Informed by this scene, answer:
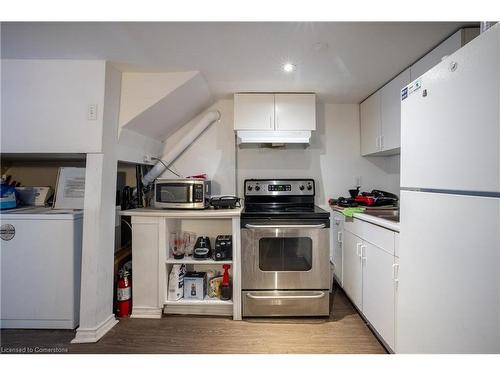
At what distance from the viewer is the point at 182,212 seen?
1.91 meters

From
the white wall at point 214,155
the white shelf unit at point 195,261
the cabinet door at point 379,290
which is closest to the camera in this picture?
the cabinet door at point 379,290

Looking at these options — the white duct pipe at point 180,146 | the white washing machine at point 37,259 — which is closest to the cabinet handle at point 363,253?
the white duct pipe at point 180,146

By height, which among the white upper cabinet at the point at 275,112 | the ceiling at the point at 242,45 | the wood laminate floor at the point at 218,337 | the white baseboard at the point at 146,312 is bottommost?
the wood laminate floor at the point at 218,337

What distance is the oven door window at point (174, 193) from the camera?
6.70 feet

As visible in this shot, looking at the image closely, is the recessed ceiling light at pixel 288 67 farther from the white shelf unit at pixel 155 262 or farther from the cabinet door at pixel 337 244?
the cabinet door at pixel 337 244

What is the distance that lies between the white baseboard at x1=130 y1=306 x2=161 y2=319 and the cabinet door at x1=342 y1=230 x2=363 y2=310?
5.39ft

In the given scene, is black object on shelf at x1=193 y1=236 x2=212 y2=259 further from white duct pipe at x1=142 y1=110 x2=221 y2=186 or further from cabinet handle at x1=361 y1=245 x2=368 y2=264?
cabinet handle at x1=361 y1=245 x2=368 y2=264

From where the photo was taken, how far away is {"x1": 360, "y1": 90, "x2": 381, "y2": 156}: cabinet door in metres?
2.20

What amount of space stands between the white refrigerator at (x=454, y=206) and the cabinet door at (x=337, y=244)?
1.12m

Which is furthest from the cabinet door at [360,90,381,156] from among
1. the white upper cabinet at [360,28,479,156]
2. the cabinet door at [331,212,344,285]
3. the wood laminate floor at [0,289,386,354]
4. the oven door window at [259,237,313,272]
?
the wood laminate floor at [0,289,386,354]

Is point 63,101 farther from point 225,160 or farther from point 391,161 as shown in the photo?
point 391,161

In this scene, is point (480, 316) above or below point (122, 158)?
below

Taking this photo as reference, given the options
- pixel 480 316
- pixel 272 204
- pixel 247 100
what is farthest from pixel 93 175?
pixel 480 316

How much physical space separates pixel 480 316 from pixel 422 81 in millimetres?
933
